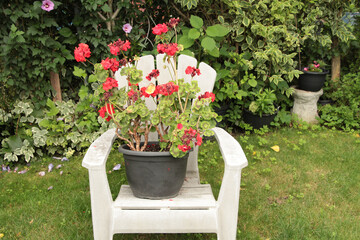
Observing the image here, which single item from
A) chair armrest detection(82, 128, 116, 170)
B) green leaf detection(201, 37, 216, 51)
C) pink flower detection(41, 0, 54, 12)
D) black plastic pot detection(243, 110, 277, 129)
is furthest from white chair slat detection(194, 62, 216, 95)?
black plastic pot detection(243, 110, 277, 129)

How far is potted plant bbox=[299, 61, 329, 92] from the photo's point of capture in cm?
372

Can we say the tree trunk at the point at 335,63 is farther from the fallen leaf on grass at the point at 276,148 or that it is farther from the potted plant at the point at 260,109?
the fallen leaf on grass at the point at 276,148

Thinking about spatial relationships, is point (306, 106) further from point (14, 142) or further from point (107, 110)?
point (14, 142)

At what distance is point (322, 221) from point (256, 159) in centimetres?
94

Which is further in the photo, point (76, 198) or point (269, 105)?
point (269, 105)

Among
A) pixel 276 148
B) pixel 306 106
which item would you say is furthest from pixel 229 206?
pixel 306 106

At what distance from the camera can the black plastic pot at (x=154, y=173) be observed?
1518 mm

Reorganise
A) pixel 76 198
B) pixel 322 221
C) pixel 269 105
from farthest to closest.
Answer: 1. pixel 269 105
2. pixel 76 198
3. pixel 322 221

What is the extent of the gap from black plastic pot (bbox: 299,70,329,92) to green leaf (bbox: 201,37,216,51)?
4.42ft

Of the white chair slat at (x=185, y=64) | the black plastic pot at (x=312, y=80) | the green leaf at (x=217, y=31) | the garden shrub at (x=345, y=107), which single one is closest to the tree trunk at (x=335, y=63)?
the garden shrub at (x=345, y=107)

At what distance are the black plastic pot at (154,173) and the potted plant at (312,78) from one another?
2629 mm

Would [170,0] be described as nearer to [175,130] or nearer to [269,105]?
[269,105]

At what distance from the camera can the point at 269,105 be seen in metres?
3.54

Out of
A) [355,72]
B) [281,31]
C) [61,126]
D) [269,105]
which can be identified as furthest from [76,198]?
[355,72]
